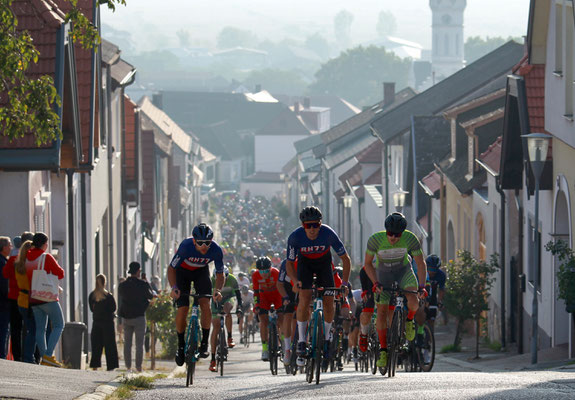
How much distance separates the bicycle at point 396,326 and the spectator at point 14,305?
4515 millimetres

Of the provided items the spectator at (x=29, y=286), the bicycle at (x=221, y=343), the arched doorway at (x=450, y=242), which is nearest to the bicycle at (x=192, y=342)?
the spectator at (x=29, y=286)

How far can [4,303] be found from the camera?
14.2 m

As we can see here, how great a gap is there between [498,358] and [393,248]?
10.3 metres

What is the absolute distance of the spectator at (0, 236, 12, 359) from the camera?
14.1 m

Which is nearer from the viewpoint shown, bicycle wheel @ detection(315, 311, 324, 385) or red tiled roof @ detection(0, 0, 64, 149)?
bicycle wheel @ detection(315, 311, 324, 385)

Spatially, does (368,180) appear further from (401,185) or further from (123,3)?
(123,3)

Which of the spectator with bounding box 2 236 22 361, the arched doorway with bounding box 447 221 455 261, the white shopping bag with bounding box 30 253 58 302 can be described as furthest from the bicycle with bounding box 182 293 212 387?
the arched doorway with bounding box 447 221 455 261

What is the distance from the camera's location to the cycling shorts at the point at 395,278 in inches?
494

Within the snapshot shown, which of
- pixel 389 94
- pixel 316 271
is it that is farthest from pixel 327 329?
Result: pixel 389 94

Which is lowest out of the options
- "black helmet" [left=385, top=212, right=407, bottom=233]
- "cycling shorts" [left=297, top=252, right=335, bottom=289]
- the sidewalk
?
the sidewalk

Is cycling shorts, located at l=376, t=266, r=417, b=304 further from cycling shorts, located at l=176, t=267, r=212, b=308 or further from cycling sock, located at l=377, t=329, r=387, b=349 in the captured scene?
cycling shorts, located at l=176, t=267, r=212, b=308

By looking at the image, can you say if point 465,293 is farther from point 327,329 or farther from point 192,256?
point 192,256

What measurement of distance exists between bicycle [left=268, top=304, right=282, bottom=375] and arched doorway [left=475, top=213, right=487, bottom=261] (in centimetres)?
1322

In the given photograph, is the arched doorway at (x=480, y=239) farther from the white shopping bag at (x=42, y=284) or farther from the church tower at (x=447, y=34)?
the church tower at (x=447, y=34)
